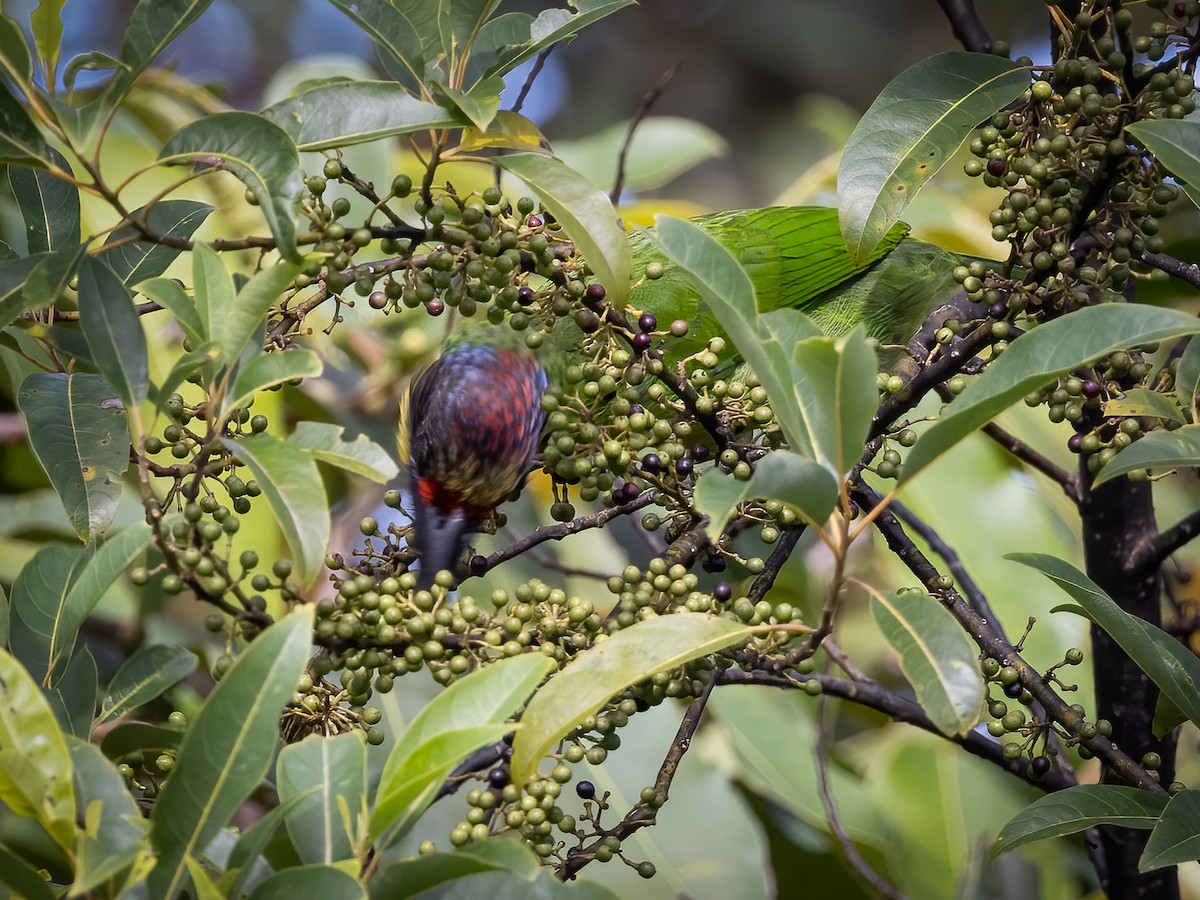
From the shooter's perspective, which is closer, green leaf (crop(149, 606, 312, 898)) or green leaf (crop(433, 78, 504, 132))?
green leaf (crop(149, 606, 312, 898))

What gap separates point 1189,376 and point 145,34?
115 centimetres

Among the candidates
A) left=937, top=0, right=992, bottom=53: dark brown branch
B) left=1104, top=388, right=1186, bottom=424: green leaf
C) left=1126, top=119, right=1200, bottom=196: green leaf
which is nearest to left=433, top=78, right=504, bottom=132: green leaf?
left=1126, top=119, right=1200, bottom=196: green leaf

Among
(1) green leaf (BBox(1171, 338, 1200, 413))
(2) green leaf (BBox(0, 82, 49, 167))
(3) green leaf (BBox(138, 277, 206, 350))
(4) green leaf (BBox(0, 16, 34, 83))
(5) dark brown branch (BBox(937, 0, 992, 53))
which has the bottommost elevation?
(1) green leaf (BBox(1171, 338, 1200, 413))

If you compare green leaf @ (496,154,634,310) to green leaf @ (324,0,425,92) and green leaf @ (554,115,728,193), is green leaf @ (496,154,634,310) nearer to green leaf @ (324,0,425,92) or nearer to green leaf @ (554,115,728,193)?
green leaf @ (324,0,425,92)

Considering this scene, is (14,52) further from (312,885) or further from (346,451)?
(312,885)

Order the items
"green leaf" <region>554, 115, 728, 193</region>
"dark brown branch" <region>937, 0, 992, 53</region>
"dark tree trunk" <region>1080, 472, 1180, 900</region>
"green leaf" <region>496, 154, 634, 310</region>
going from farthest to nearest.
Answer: "green leaf" <region>554, 115, 728, 193</region> → "dark brown branch" <region>937, 0, 992, 53</region> → "dark tree trunk" <region>1080, 472, 1180, 900</region> → "green leaf" <region>496, 154, 634, 310</region>

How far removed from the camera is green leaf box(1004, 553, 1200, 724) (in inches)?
43.0

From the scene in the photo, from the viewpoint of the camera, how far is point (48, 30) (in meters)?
1.06

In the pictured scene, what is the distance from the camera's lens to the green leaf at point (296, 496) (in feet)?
2.96

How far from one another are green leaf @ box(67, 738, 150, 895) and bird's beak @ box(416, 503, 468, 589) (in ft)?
1.74

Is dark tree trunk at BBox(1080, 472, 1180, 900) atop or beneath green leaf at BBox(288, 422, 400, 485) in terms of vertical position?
beneath

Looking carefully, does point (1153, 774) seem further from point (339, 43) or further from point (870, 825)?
point (339, 43)

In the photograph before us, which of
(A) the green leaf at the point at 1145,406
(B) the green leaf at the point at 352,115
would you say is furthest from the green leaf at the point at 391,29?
(A) the green leaf at the point at 1145,406

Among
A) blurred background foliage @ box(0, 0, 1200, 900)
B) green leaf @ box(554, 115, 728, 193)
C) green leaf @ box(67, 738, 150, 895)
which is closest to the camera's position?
green leaf @ box(67, 738, 150, 895)
